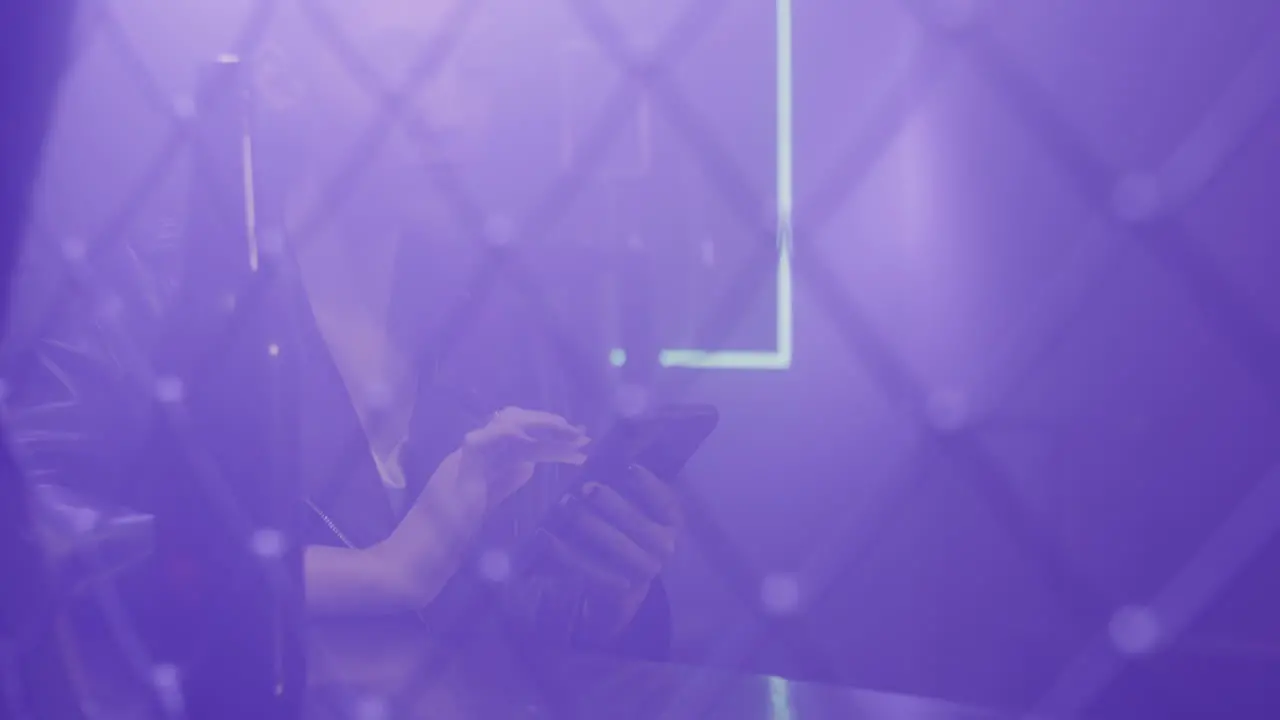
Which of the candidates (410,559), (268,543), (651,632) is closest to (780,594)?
(651,632)

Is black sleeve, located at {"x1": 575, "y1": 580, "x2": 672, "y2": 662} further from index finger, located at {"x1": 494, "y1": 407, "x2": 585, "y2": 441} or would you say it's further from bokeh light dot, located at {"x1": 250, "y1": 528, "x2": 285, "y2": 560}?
bokeh light dot, located at {"x1": 250, "y1": 528, "x2": 285, "y2": 560}

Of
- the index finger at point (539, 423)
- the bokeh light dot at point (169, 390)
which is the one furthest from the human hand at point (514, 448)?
the bokeh light dot at point (169, 390)

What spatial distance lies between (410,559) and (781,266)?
264 millimetres

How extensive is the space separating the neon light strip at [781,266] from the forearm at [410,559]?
0.14 m

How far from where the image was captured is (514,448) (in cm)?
47

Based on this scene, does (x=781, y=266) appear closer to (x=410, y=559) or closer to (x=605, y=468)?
(x=605, y=468)

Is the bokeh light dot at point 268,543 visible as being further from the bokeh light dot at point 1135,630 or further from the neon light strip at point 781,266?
the bokeh light dot at point 1135,630

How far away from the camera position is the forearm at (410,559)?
0.48 meters

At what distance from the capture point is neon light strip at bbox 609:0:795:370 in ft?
1.34

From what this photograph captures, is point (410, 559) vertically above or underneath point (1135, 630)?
underneath

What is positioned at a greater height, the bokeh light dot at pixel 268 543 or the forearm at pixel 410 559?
the forearm at pixel 410 559

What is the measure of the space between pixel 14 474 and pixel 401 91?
40cm

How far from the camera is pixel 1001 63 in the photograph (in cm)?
38

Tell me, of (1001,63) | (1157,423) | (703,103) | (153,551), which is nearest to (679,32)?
(703,103)
